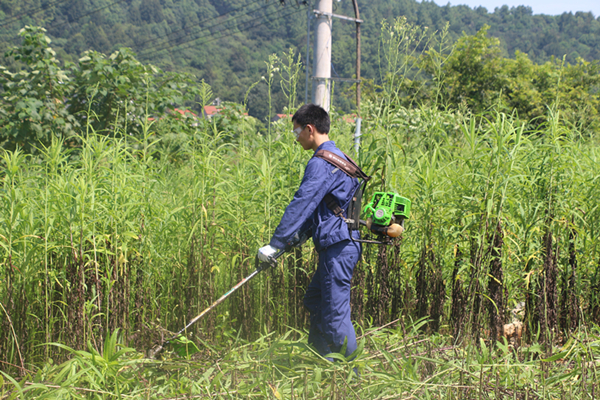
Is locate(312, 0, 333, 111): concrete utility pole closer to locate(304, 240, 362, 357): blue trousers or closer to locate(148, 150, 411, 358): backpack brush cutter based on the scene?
locate(148, 150, 411, 358): backpack brush cutter

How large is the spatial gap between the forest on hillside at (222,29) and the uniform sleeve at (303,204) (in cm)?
4077

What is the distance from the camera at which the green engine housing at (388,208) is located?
2.72 meters

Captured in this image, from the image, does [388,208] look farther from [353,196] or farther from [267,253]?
[267,253]

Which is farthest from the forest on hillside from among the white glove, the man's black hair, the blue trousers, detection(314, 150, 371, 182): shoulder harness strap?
the white glove

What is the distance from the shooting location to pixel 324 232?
112 inches

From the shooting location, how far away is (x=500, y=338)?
3.33 m

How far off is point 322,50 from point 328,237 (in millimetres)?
3228

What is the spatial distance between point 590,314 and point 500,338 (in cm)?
76

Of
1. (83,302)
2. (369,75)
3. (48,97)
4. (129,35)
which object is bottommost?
(83,302)

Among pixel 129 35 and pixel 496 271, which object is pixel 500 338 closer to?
pixel 496 271

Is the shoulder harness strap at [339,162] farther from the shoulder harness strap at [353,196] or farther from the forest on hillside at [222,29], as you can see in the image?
the forest on hillside at [222,29]

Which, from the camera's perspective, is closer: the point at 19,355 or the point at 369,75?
the point at 19,355

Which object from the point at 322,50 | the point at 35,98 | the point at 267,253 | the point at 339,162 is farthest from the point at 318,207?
the point at 35,98

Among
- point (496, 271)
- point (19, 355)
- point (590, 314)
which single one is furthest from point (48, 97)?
point (590, 314)
